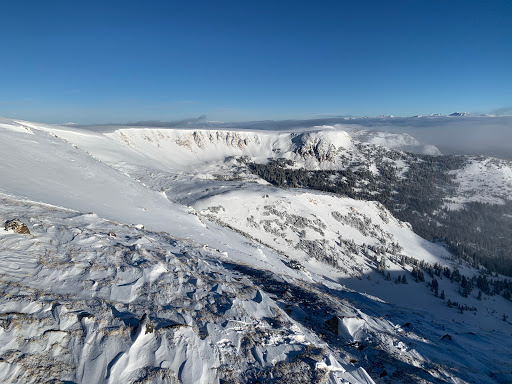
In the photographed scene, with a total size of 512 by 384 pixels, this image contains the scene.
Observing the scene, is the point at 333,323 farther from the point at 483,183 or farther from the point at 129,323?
the point at 483,183

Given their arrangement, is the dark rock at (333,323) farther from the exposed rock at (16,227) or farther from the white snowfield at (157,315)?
the exposed rock at (16,227)

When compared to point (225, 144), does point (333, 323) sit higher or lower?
higher

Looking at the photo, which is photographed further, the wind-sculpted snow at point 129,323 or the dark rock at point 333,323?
the dark rock at point 333,323

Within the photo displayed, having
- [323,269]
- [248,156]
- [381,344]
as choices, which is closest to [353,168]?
[248,156]

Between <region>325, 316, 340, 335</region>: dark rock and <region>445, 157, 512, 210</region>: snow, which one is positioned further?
<region>445, 157, 512, 210</region>: snow

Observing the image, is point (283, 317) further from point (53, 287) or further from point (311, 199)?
point (311, 199)

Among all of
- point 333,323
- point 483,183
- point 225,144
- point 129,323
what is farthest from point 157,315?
point 483,183

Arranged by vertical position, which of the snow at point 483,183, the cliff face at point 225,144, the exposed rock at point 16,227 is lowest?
the snow at point 483,183

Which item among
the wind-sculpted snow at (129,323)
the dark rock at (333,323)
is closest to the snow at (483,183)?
the dark rock at (333,323)

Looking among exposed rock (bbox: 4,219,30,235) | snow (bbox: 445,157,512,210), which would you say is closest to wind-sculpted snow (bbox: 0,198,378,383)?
exposed rock (bbox: 4,219,30,235)

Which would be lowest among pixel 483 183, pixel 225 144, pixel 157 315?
pixel 483 183

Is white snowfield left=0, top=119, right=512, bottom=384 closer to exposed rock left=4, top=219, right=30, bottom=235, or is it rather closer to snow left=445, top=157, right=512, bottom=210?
exposed rock left=4, top=219, right=30, bottom=235
